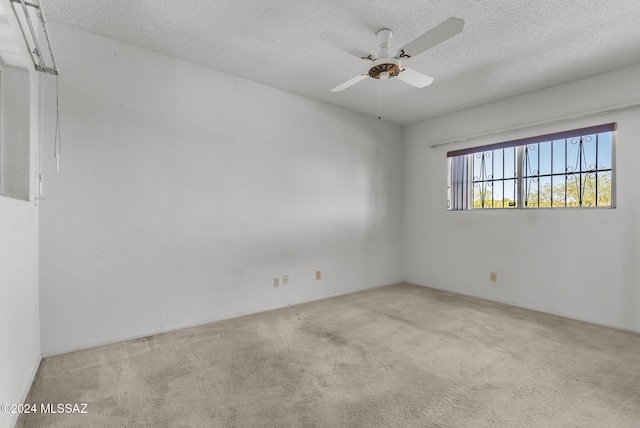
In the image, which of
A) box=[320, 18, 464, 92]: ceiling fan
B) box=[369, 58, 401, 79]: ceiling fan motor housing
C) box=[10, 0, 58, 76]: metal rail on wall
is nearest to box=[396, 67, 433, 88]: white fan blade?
box=[320, 18, 464, 92]: ceiling fan

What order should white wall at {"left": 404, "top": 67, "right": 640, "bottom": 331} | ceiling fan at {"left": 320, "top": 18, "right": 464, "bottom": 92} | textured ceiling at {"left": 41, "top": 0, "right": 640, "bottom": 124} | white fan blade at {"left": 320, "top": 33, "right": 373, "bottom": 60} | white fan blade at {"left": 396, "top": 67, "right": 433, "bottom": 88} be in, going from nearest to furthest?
1. ceiling fan at {"left": 320, "top": 18, "right": 464, "bottom": 92}
2. white fan blade at {"left": 320, "top": 33, "right": 373, "bottom": 60}
3. textured ceiling at {"left": 41, "top": 0, "right": 640, "bottom": 124}
4. white fan blade at {"left": 396, "top": 67, "right": 433, "bottom": 88}
5. white wall at {"left": 404, "top": 67, "right": 640, "bottom": 331}

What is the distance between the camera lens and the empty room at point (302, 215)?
1.82 meters

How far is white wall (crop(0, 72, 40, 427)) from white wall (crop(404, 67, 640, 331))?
4368 mm

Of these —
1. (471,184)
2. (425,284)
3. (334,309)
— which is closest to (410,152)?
(471,184)

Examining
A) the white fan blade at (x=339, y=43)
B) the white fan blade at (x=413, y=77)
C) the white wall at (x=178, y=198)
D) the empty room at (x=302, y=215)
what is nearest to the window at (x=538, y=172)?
the empty room at (x=302, y=215)

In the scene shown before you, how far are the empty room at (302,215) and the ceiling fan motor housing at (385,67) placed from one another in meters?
0.01

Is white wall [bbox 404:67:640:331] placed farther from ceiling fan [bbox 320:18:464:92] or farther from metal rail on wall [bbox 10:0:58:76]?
metal rail on wall [bbox 10:0:58:76]

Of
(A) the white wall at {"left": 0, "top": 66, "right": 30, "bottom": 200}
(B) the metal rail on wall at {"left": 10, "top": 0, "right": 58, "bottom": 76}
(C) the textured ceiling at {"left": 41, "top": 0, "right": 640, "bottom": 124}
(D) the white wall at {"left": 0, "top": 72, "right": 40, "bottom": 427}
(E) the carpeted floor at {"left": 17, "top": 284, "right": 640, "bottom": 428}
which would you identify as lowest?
(E) the carpeted floor at {"left": 17, "top": 284, "right": 640, "bottom": 428}

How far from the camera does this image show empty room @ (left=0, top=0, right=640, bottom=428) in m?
1.82

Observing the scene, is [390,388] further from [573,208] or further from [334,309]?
[573,208]

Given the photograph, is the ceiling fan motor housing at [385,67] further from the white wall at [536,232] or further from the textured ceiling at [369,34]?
the white wall at [536,232]

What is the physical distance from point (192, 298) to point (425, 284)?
3.30 m

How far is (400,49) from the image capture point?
A: 6.66ft

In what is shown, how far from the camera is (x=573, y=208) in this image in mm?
3318
